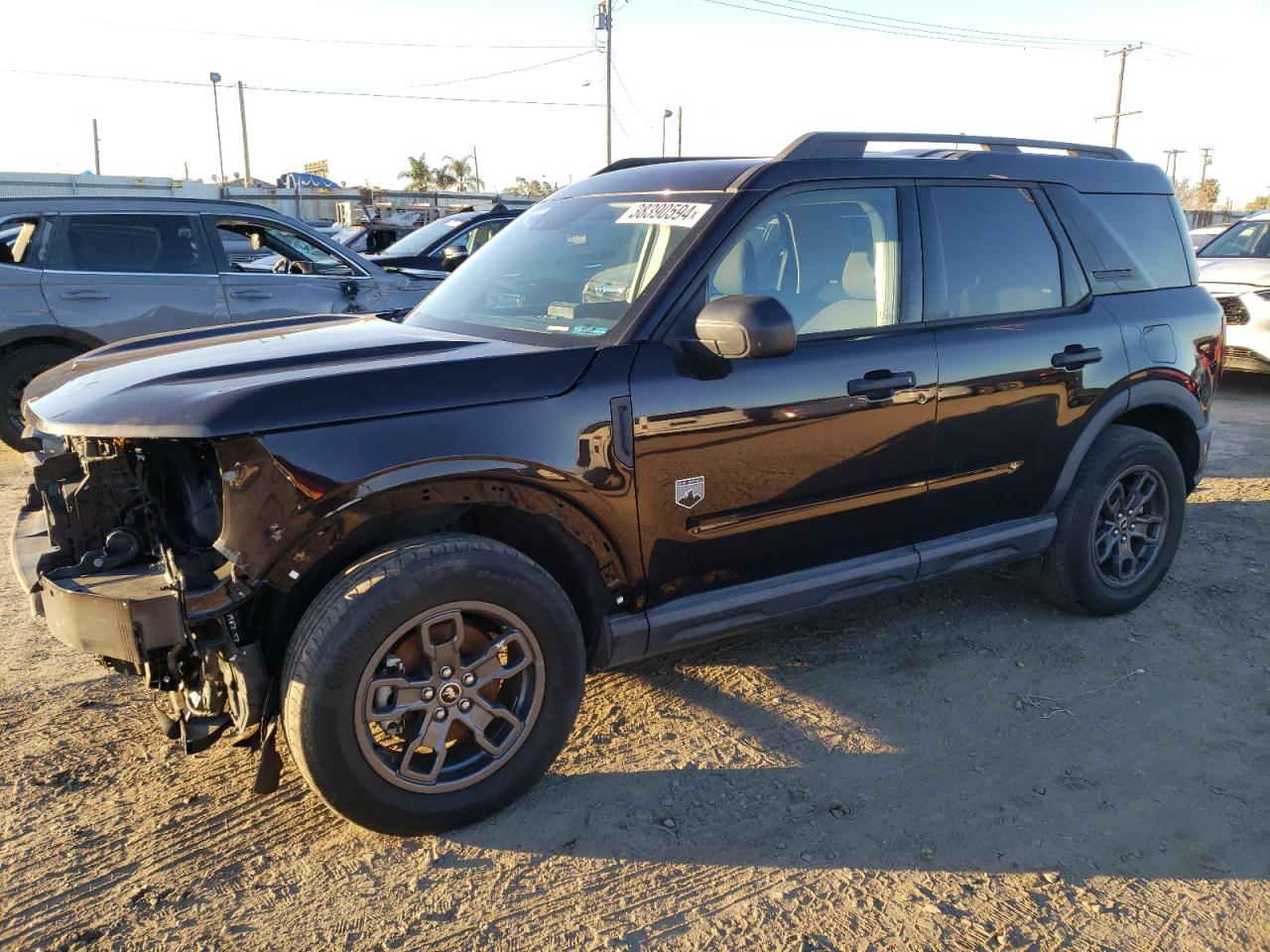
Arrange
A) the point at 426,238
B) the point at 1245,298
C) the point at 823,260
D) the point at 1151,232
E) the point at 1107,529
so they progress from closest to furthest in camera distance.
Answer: the point at 823,260, the point at 1107,529, the point at 1151,232, the point at 1245,298, the point at 426,238

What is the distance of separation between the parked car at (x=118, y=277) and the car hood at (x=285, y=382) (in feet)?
13.4

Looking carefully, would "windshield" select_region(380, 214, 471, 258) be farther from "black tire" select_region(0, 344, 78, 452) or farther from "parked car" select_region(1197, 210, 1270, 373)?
"parked car" select_region(1197, 210, 1270, 373)

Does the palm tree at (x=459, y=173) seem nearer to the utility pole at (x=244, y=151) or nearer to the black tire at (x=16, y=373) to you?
the utility pole at (x=244, y=151)

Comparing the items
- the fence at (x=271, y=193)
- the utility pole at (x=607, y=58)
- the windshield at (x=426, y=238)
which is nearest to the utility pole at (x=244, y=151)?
the fence at (x=271, y=193)

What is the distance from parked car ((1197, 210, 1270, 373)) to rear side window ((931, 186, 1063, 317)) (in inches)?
240

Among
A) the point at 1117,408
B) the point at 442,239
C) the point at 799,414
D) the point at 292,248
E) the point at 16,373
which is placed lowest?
the point at 16,373

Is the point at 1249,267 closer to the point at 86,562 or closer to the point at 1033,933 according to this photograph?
the point at 1033,933

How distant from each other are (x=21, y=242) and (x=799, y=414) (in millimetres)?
6389

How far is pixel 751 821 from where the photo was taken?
9.49ft

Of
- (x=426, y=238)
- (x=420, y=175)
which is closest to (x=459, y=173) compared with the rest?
(x=420, y=175)

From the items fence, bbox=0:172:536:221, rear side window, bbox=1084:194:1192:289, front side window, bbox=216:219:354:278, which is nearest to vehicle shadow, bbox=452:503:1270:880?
rear side window, bbox=1084:194:1192:289

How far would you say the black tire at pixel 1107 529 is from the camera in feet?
13.6

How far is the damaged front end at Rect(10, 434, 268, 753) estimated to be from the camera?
245cm

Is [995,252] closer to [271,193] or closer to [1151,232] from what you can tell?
[1151,232]
